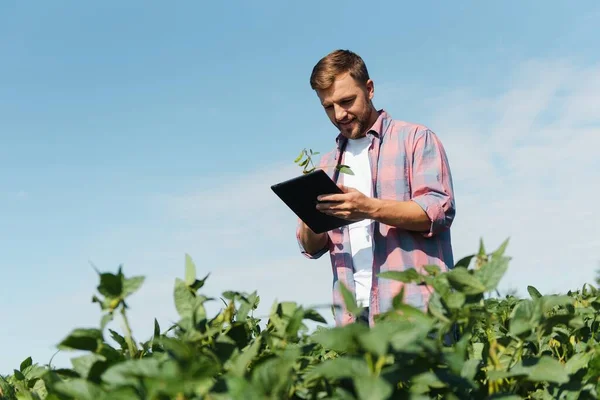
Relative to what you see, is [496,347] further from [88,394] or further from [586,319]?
[586,319]

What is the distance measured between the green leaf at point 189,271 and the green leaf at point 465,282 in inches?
26.3

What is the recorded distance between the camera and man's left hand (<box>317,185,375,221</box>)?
12.7ft

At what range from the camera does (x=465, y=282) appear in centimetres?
185

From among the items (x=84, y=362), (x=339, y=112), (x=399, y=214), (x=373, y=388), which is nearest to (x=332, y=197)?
(x=399, y=214)

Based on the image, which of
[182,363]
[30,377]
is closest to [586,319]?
[182,363]

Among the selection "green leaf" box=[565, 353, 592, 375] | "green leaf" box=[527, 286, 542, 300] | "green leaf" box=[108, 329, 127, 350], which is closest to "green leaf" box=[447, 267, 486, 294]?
"green leaf" box=[565, 353, 592, 375]

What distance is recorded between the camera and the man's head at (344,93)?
15.4 ft

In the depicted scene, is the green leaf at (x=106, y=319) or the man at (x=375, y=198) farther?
the man at (x=375, y=198)

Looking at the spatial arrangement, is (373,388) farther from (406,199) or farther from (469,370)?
(406,199)

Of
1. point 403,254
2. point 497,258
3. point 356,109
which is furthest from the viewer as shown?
point 356,109

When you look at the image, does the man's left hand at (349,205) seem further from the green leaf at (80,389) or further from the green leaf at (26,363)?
the green leaf at (80,389)

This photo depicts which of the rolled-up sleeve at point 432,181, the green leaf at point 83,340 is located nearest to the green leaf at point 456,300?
the green leaf at point 83,340

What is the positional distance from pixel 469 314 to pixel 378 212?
2105 mm

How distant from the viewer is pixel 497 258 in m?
1.85
